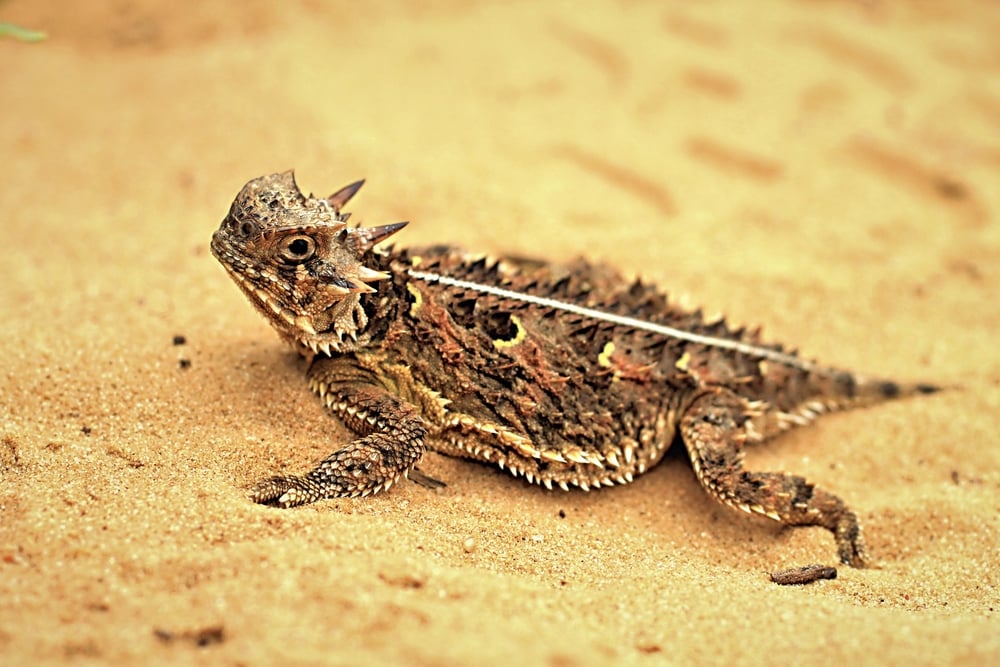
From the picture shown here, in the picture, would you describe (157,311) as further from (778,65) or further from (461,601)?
(778,65)

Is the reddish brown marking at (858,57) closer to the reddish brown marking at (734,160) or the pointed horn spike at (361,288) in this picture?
the reddish brown marking at (734,160)

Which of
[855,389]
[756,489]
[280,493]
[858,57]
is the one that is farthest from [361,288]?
[858,57]

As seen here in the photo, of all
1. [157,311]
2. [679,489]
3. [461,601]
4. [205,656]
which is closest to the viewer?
[205,656]

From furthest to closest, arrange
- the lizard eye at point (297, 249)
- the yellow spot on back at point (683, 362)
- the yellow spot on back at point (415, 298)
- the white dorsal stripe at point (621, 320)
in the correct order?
the yellow spot on back at point (683, 362)
the white dorsal stripe at point (621, 320)
the yellow spot on back at point (415, 298)
the lizard eye at point (297, 249)

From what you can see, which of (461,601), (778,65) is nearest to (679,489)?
(461,601)

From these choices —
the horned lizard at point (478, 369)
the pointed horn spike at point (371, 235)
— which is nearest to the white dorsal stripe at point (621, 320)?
the horned lizard at point (478, 369)

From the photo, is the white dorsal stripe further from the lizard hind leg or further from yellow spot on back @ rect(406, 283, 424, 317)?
the lizard hind leg
